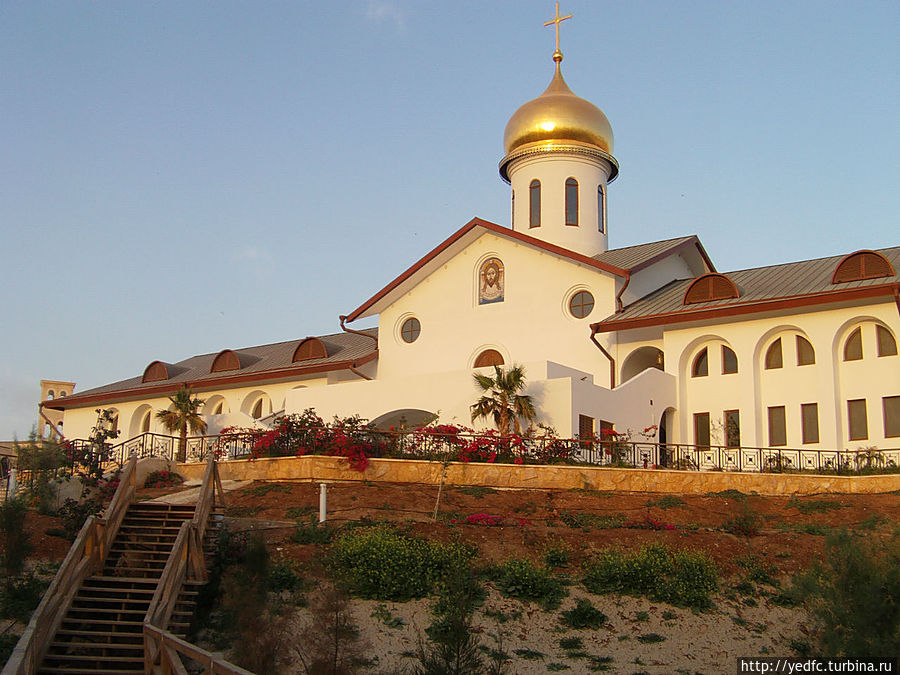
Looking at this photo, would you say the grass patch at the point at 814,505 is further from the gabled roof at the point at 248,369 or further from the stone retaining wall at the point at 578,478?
the gabled roof at the point at 248,369

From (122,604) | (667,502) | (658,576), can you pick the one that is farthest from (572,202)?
(122,604)

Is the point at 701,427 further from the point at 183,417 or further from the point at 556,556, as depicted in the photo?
the point at 183,417

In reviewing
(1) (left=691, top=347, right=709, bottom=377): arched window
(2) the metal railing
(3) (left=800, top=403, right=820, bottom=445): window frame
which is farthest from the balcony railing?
(1) (left=691, top=347, right=709, bottom=377): arched window

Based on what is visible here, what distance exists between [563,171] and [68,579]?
2264 cm

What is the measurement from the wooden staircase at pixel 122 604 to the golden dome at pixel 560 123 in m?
19.9

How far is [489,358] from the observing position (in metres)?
29.0

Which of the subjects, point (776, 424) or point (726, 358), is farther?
point (726, 358)

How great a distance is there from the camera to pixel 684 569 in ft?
48.8

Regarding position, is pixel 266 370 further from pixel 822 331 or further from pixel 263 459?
pixel 822 331

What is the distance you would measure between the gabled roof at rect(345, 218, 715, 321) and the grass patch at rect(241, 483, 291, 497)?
35.0 feet

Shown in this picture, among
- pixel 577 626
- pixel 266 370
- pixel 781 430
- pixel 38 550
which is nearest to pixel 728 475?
pixel 781 430

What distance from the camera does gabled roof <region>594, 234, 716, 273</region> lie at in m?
27.9

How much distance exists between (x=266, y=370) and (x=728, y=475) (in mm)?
17536

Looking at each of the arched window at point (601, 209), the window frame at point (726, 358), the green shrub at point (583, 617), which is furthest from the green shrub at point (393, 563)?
the arched window at point (601, 209)
